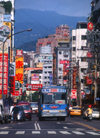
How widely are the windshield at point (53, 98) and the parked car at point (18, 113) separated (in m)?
2.67

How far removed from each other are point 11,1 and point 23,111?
129m

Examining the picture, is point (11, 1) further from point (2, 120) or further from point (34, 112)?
point (2, 120)

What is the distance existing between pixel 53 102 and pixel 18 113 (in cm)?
394

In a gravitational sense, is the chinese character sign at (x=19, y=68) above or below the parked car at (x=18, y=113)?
above

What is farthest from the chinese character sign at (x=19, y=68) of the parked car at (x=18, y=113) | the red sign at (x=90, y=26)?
the parked car at (x=18, y=113)

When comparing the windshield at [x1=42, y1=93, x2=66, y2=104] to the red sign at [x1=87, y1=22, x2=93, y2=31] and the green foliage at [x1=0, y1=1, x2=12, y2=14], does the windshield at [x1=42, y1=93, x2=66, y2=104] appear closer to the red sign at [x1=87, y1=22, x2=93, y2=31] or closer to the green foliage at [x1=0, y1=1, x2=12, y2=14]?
the red sign at [x1=87, y1=22, x2=93, y2=31]

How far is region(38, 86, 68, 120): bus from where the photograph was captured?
163 feet

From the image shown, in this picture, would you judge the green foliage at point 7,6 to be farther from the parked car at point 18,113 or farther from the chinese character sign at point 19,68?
the parked car at point 18,113

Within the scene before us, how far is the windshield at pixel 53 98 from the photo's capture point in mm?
49719

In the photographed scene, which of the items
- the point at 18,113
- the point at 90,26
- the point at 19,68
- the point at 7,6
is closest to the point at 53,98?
the point at 18,113

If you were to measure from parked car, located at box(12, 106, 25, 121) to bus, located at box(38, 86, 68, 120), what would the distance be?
2.24 meters

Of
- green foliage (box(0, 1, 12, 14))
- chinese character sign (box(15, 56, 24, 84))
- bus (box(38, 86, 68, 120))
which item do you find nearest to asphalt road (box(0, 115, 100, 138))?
bus (box(38, 86, 68, 120))

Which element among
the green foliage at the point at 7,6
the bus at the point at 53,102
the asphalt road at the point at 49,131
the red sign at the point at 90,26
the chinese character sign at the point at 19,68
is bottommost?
the asphalt road at the point at 49,131

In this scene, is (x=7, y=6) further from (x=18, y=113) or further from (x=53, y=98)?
(x=53, y=98)
